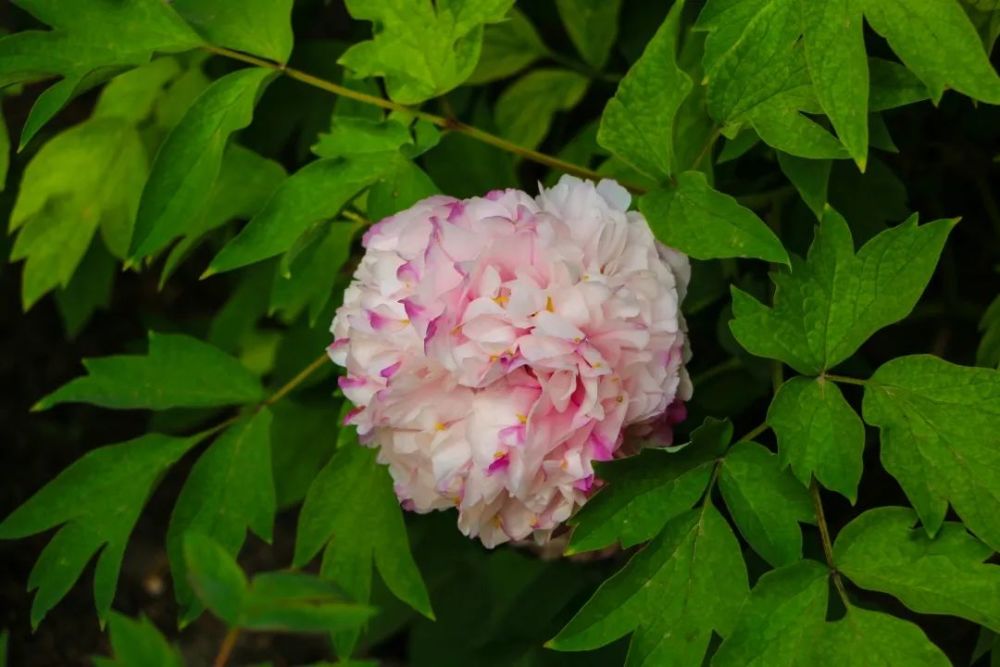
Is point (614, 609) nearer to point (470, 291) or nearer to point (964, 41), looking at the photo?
point (470, 291)

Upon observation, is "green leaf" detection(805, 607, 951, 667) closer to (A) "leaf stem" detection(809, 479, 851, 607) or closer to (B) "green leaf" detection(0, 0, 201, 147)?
(A) "leaf stem" detection(809, 479, 851, 607)

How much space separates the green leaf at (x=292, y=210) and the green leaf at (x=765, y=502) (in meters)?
0.46

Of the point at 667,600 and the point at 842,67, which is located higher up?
the point at 842,67

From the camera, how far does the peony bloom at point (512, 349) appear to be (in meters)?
1.02

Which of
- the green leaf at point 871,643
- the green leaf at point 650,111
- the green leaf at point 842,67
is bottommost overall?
the green leaf at point 871,643

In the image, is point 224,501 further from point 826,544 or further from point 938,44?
point 938,44

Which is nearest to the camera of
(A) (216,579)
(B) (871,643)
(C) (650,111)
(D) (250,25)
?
(A) (216,579)

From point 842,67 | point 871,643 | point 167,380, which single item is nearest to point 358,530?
point 167,380

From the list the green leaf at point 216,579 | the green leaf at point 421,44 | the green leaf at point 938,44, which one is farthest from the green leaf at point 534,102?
the green leaf at point 216,579

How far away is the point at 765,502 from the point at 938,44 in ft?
1.41

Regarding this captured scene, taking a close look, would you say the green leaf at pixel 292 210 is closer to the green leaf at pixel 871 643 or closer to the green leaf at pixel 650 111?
the green leaf at pixel 650 111

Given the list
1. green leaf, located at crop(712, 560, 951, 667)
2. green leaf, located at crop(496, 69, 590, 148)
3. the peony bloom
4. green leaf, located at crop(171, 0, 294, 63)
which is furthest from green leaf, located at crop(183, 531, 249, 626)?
green leaf, located at crop(496, 69, 590, 148)

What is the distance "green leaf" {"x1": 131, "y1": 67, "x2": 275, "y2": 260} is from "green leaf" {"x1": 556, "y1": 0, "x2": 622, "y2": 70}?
1.94ft

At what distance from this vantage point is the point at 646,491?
1.05m
